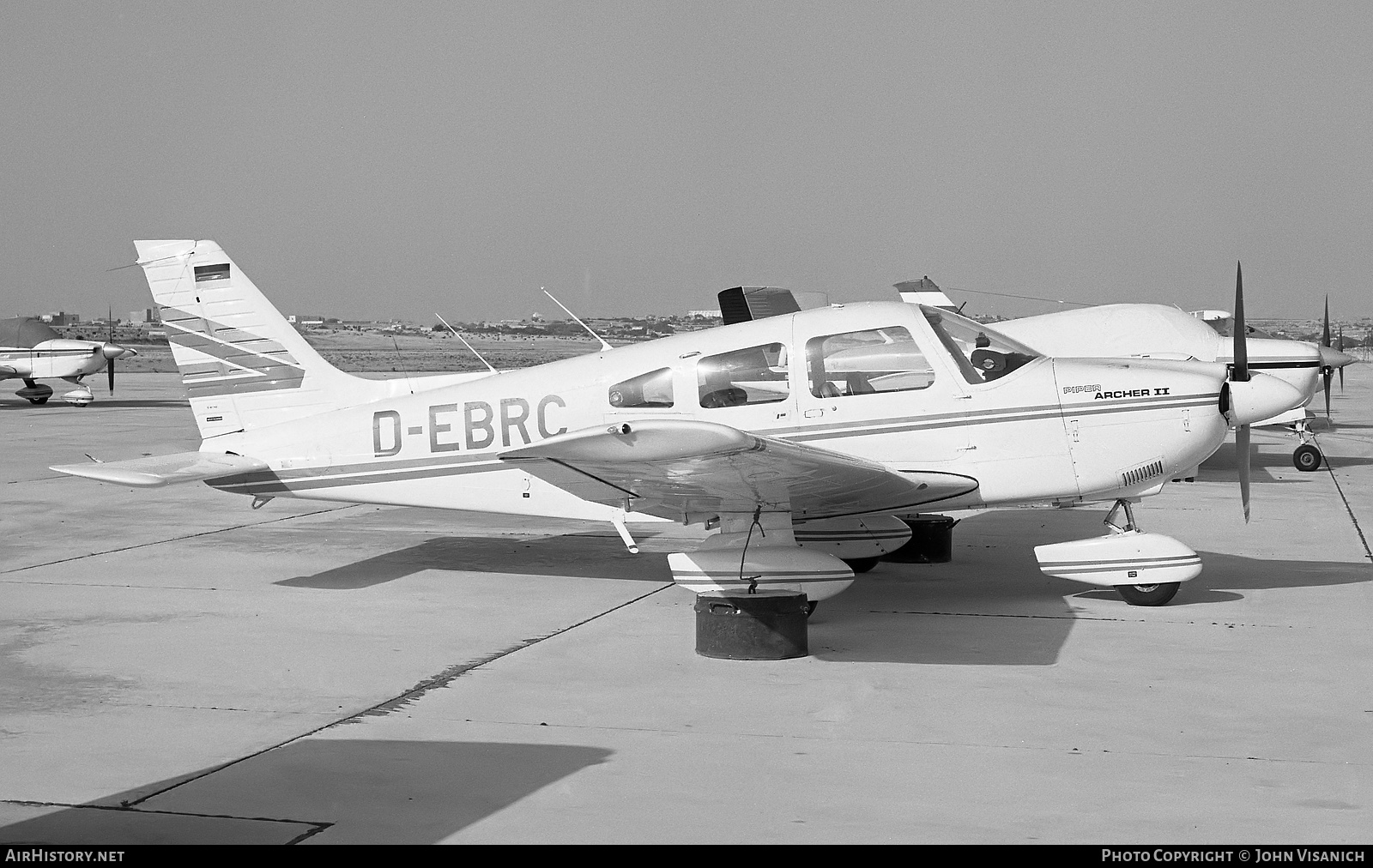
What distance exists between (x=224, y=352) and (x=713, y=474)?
4636 mm

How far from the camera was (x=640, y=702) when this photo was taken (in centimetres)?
592

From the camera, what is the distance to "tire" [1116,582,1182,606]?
8.12 meters

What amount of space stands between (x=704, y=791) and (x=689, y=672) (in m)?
1.92

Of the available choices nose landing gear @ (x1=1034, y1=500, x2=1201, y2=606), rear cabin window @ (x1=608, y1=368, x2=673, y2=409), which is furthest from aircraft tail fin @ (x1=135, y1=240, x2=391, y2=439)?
nose landing gear @ (x1=1034, y1=500, x2=1201, y2=606)

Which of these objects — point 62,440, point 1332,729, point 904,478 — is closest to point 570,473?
point 904,478

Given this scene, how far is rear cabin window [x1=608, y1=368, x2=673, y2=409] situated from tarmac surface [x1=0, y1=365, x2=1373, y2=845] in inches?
54.6

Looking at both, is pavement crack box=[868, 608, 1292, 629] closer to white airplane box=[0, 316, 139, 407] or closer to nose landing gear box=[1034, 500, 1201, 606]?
nose landing gear box=[1034, 500, 1201, 606]

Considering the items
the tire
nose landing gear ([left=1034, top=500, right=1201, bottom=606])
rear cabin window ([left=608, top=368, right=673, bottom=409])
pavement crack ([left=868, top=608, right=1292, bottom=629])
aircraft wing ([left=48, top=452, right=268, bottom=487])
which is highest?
rear cabin window ([left=608, top=368, right=673, bottom=409])

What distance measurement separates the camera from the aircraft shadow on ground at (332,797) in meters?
4.16

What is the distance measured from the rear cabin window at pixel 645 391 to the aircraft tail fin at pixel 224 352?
7.15ft

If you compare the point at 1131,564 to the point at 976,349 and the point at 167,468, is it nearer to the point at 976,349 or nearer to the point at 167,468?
the point at 976,349

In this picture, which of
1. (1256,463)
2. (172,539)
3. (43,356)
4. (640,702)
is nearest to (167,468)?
(172,539)
